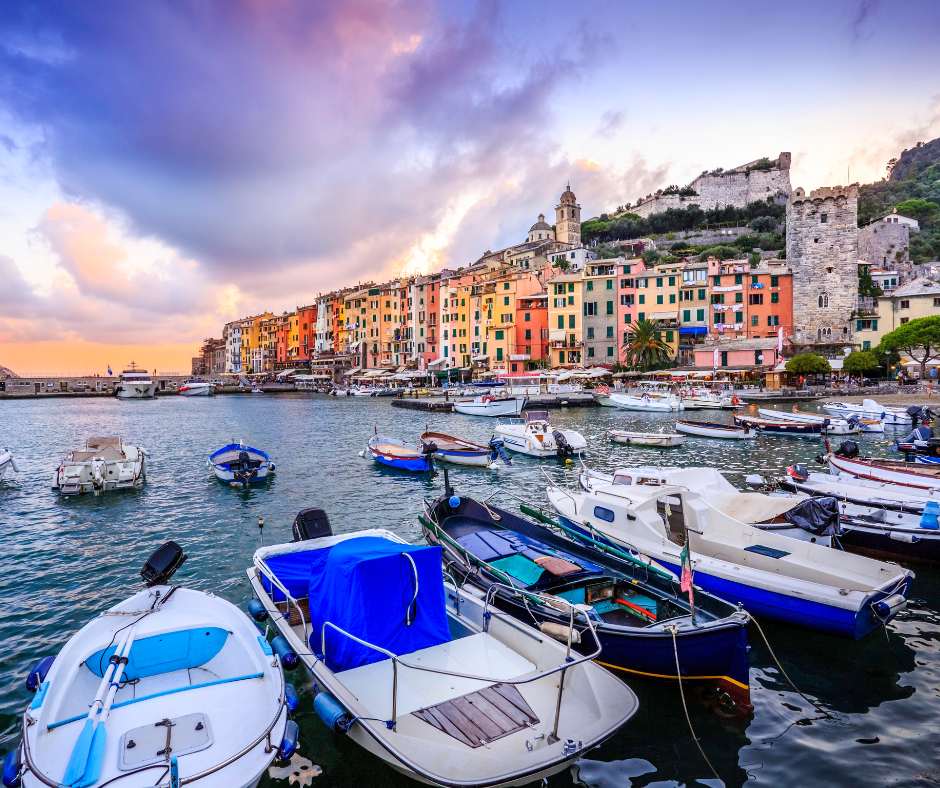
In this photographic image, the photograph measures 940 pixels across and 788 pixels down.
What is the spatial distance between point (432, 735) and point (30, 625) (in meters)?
8.58

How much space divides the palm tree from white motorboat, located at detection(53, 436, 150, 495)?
175 feet

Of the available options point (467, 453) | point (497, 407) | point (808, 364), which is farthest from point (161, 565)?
point (808, 364)

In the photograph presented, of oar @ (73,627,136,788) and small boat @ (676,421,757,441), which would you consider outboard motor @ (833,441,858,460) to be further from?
oar @ (73,627,136,788)

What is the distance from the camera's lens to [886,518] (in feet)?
41.1

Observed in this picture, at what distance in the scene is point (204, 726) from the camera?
5.21 m

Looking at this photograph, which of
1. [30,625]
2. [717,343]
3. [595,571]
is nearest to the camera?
[595,571]

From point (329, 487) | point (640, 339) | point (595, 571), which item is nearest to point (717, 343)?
point (640, 339)

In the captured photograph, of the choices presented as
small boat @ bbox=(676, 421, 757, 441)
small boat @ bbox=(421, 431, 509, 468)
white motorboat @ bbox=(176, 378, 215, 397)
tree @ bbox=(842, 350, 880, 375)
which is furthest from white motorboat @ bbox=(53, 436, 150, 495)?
white motorboat @ bbox=(176, 378, 215, 397)

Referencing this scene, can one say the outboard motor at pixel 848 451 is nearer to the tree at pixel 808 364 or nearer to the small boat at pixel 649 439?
the small boat at pixel 649 439

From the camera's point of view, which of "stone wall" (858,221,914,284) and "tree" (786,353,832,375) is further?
"stone wall" (858,221,914,284)

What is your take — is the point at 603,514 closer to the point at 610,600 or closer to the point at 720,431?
the point at 610,600

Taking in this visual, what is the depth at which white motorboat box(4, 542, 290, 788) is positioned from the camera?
15.2 feet

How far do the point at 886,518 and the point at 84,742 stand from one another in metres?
14.7

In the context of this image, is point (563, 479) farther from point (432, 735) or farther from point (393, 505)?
point (432, 735)
